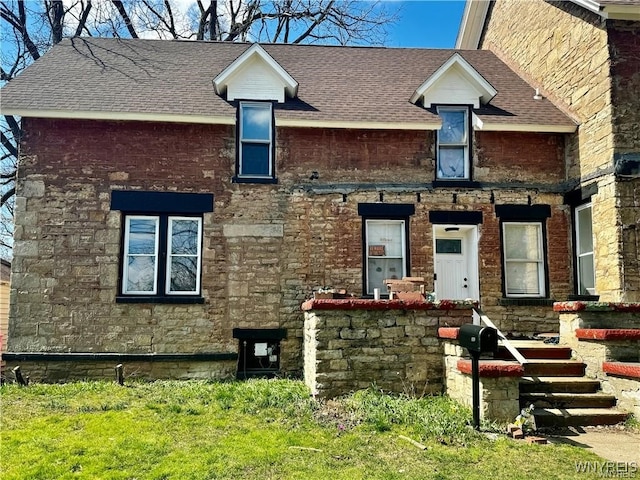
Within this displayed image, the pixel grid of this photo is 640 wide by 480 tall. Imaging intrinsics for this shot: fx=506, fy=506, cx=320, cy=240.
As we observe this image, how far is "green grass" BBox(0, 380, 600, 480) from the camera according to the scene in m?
5.15

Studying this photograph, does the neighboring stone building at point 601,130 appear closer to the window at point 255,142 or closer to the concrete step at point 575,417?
the concrete step at point 575,417

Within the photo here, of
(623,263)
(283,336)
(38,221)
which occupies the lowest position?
(283,336)

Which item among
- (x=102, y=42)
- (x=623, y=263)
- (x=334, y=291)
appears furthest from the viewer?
(x=102, y=42)

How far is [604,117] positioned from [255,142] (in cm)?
713

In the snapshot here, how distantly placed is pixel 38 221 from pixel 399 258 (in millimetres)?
7631

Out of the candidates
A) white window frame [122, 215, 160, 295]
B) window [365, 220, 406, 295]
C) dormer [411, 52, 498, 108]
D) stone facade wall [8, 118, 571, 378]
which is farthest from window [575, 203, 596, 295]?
white window frame [122, 215, 160, 295]

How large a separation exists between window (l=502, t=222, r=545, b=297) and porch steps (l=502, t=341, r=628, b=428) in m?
2.80

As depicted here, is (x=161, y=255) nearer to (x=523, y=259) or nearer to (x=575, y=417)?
(x=523, y=259)

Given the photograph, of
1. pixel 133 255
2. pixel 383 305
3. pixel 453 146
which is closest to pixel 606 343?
pixel 383 305

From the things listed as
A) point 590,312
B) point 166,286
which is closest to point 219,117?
point 166,286

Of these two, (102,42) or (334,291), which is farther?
(102,42)

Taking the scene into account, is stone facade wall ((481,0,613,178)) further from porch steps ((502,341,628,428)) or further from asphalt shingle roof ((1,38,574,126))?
porch steps ((502,341,628,428))

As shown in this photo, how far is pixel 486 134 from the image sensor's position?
11.4m

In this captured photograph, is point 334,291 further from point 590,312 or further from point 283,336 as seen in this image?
point 590,312
